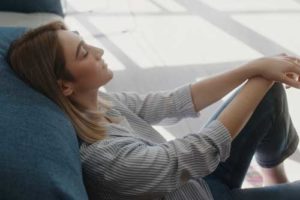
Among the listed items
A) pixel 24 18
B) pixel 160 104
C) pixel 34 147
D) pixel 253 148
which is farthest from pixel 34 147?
pixel 24 18

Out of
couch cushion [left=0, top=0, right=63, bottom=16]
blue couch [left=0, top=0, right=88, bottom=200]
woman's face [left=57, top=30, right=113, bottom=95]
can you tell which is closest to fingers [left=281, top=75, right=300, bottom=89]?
woman's face [left=57, top=30, right=113, bottom=95]

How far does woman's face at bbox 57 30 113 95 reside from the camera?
92cm

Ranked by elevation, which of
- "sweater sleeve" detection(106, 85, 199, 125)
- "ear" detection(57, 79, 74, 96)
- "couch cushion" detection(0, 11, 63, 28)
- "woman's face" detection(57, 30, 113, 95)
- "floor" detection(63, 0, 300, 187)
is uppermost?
"woman's face" detection(57, 30, 113, 95)

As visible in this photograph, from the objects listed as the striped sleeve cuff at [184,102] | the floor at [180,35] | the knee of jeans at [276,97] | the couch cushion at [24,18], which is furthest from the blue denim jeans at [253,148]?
the couch cushion at [24,18]

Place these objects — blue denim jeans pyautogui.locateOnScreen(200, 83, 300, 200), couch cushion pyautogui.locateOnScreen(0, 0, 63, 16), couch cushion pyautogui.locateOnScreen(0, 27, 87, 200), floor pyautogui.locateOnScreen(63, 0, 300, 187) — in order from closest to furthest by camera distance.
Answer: couch cushion pyautogui.locateOnScreen(0, 27, 87, 200) → blue denim jeans pyautogui.locateOnScreen(200, 83, 300, 200) → couch cushion pyautogui.locateOnScreen(0, 0, 63, 16) → floor pyautogui.locateOnScreen(63, 0, 300, 187)

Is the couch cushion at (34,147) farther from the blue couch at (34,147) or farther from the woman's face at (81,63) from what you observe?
the woman's face at (81,63)

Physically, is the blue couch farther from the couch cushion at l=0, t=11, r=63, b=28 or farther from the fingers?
the couch cushion at l=0, t=11, r=63, b=28

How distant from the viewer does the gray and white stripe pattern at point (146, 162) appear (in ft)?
2.86

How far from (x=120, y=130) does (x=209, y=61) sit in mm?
1332

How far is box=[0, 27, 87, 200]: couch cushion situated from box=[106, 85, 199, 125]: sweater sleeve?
31 cm

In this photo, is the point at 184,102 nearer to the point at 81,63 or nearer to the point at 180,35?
the point at 81,63

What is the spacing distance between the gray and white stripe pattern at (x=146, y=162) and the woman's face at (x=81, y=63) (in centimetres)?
11

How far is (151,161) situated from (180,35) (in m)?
1.63

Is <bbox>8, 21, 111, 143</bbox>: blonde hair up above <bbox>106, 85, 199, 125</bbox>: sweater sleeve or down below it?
above
